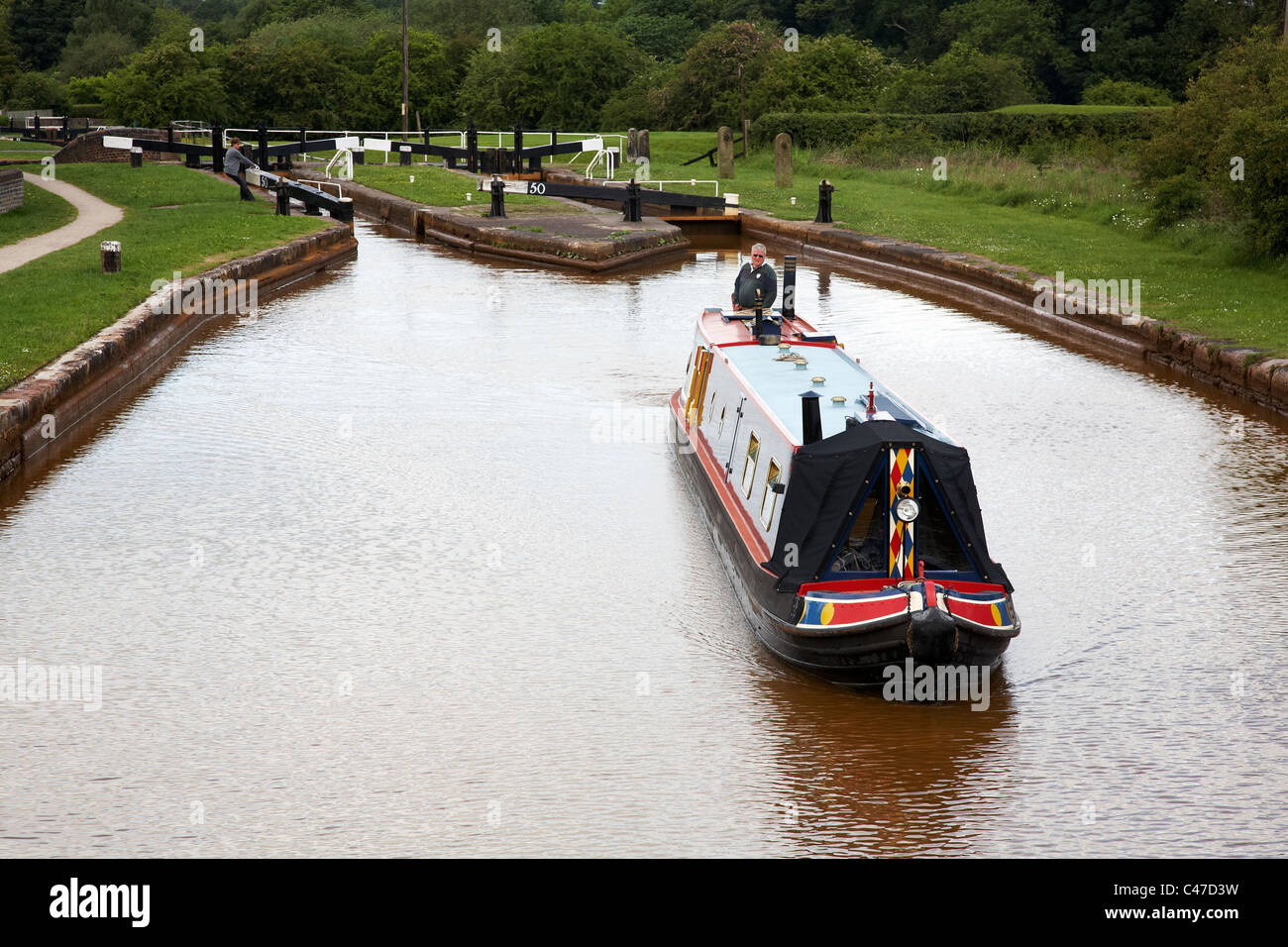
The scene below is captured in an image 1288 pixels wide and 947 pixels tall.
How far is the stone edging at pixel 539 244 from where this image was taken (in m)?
23.8

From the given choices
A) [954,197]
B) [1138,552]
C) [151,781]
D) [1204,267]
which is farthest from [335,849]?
[954,197]

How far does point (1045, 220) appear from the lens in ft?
88.5

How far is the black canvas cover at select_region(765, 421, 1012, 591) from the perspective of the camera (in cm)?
781

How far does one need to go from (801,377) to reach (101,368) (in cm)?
740

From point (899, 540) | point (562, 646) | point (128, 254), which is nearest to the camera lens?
point (899, 540)

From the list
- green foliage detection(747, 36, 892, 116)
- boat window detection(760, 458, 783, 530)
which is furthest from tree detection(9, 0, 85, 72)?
boat window detection(760, 458, 783, 530)

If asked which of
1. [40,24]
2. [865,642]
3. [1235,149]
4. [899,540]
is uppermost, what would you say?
[40,24]

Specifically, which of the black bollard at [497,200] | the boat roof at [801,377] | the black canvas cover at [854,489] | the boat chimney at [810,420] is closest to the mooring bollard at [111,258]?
the boat roof at [801,377]

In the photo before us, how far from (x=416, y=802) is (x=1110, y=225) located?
71.3 feet

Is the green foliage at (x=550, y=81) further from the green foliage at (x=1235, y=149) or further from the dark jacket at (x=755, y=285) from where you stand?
the dark jacket at (x=755, y=285)

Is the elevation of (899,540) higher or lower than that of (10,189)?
lower

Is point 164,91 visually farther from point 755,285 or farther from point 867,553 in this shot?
point 867,553

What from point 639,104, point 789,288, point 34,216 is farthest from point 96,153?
point 789,288

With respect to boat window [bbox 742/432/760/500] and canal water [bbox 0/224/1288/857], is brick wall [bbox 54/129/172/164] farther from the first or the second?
boat window [bbox 742/432/760/500]
